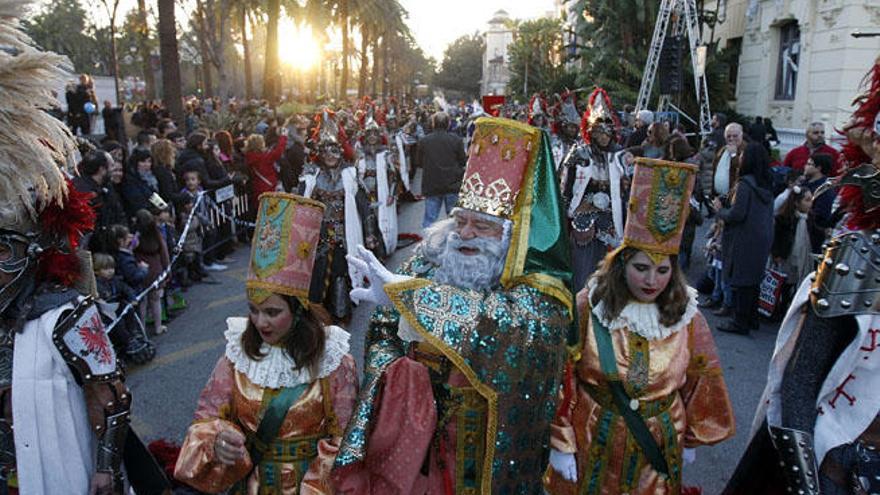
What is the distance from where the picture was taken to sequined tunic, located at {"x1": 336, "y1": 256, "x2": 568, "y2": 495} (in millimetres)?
2514

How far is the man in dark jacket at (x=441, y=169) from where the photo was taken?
10531 mm

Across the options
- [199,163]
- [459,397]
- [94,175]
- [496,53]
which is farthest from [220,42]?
[496,53]

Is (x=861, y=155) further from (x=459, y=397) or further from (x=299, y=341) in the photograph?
(x=299, y=341)

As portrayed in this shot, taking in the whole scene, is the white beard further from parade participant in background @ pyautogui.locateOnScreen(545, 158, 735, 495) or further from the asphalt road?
the asphalt road

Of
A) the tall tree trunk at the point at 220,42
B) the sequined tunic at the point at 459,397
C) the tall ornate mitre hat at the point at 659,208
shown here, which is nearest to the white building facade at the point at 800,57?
the tall ornate mitre hat at the point at 659,208

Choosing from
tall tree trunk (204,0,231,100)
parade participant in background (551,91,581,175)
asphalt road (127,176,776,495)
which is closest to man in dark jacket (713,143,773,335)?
asphalt road (127,176,776,495)

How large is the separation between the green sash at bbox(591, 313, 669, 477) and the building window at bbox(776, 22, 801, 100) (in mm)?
16894

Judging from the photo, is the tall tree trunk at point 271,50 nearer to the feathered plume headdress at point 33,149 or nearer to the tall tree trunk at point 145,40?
the tall tree trunk at point 145,40

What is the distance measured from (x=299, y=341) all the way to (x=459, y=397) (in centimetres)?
74

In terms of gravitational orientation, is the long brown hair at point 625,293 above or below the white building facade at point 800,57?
below

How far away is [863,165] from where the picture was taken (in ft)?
8.24

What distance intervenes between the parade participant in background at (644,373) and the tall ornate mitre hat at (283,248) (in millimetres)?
1367

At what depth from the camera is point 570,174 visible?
7.23 metres

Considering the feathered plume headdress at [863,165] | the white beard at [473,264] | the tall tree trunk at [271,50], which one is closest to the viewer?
the feathered plume headdress at [863,165]
